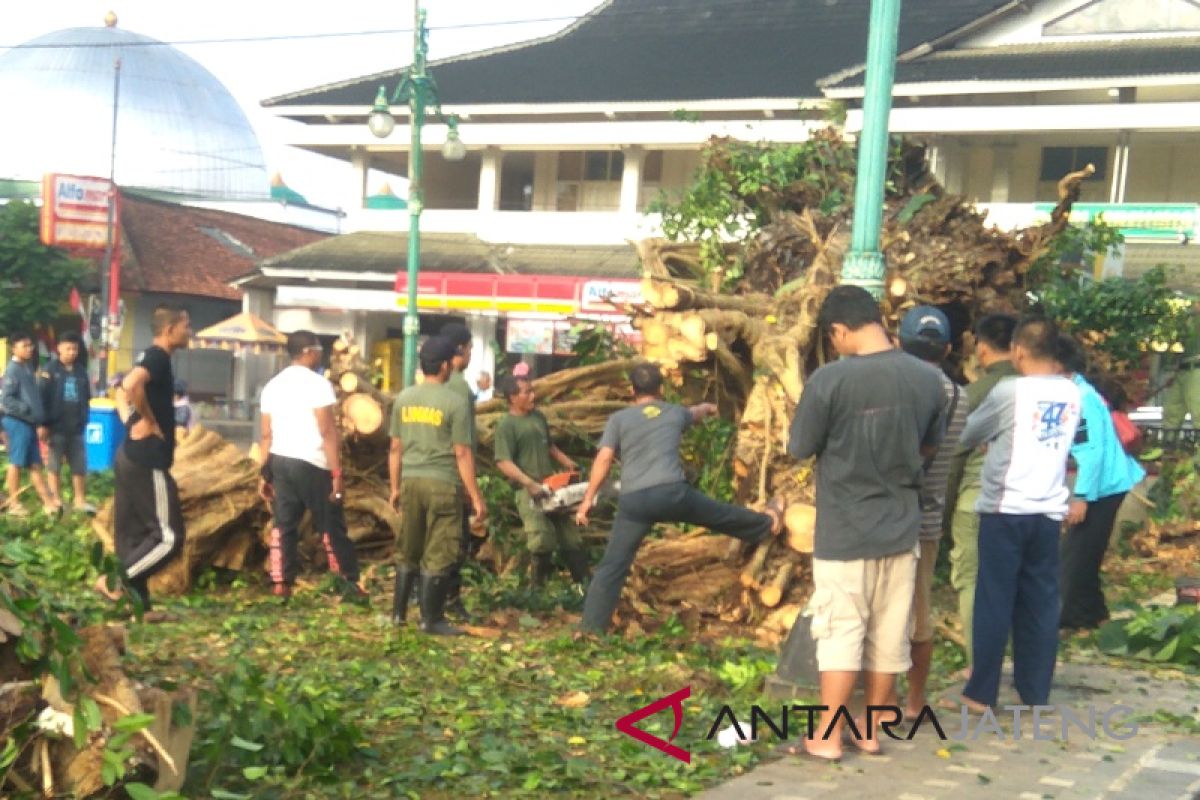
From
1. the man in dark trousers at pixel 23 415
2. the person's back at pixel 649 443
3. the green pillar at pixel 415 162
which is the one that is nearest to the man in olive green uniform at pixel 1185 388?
the person's back at pixel 649 443

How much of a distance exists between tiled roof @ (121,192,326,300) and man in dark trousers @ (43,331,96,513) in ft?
91.2

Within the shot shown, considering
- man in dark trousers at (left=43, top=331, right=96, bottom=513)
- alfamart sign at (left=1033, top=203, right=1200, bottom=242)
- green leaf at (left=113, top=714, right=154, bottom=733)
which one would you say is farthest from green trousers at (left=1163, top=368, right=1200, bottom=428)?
green leaf at (left=113, top=714, right=154, bottom=733)

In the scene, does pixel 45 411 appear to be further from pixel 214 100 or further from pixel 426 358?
pixel 214 100

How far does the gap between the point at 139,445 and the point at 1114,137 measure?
26.7m

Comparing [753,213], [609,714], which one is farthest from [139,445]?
[753,213]

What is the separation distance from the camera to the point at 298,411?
952cm

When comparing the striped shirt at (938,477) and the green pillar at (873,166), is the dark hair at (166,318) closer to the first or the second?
the green pillar at (873,166)

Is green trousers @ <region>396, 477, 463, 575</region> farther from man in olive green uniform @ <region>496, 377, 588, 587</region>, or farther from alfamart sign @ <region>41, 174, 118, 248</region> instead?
alfamart sign @ <region>41, 174, 118, 248</region>

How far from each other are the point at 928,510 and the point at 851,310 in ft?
3.48

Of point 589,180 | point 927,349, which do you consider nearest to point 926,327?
point 927,349

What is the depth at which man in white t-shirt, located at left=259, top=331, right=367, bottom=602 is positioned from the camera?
9.51 m

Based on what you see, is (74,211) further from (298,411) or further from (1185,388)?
(298,411)

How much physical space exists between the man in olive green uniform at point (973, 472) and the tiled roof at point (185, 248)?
36.7 m

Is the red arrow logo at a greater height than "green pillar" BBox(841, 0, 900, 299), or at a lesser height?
lesser
